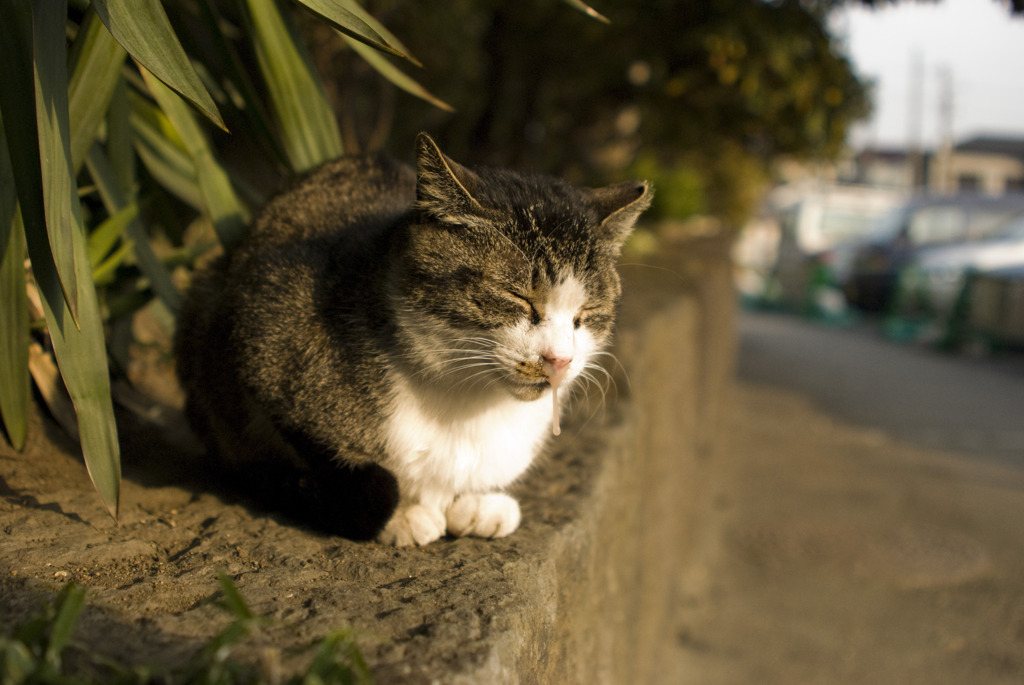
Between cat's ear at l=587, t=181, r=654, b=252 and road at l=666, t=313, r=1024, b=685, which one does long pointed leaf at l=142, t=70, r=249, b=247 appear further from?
road at l=666, t=313, r=1024, b=685

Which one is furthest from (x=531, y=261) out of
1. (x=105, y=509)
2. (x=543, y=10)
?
(x=543, y=10)

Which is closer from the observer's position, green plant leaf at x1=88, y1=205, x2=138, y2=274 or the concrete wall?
the concrete wall

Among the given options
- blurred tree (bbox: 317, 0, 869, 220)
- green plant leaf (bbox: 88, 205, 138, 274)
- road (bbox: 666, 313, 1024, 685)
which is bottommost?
road (bbox: 666, 313, 1024, 685)

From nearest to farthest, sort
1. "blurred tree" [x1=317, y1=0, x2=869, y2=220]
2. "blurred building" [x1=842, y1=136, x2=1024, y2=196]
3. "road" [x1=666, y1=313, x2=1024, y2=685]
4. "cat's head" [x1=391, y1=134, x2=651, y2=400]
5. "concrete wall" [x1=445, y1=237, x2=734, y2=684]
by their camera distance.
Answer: "concrete wall" [x1=445, y1=237, x2=734, y2=684], "cat's head" [x1=391, y1=134, x2=651, y2=400], "road" [x1=666, y1=313, x2=1024, y2=685], "blurred tree" [x1=317, y1=0, x2=869, y2=220], "blurred building" [x1=842, y1=136, x2=1024, y2=196]

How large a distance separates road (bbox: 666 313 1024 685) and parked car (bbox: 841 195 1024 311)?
4.56 m

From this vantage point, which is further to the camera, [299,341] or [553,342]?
[299,341]

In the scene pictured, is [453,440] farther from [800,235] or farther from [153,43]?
[800,235]

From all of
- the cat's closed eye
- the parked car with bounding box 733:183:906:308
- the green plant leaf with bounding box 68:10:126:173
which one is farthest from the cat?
the parked car with bounding box 733:183:906:308

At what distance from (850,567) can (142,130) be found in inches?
145

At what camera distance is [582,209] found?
5.93 feet

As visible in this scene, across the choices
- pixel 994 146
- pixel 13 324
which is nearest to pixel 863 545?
pixel 13 324

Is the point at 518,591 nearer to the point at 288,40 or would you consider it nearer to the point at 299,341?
the point at 299,341

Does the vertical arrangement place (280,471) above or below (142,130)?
below

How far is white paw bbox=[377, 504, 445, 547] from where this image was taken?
1.65 meters
